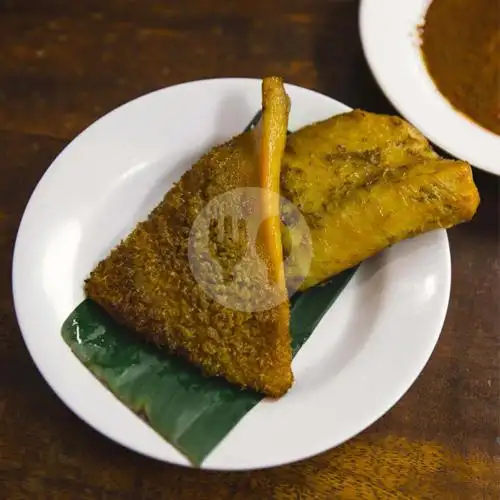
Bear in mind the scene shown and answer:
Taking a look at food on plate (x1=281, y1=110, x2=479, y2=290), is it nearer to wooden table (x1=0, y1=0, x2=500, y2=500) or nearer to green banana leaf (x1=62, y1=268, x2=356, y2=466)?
green banana leaf (x1=62, y1=268, x2=356, y2=466)

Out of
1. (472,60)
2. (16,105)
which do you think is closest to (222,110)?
(16,105)

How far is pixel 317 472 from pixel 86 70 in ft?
3.67

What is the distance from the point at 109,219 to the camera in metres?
1.41

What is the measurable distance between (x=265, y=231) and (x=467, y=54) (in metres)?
0.81

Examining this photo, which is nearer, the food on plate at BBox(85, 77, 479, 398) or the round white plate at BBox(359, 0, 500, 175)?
the food on plate at BBox(85, 77, 479, 398)

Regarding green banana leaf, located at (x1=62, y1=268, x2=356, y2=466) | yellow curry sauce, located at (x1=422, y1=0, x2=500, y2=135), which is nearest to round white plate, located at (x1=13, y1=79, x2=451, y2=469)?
green banana leaf, located at (x1=62, y1=268, x2=356, y2=466)

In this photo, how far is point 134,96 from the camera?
1646 mm

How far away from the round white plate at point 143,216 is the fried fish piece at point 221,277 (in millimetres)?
80

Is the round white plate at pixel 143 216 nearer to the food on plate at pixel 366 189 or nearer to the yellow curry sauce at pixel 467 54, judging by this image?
the food on plate at pixel 366 189

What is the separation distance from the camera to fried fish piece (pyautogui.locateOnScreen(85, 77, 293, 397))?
47.7 inches

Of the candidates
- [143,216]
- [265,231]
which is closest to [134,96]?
[143,216]

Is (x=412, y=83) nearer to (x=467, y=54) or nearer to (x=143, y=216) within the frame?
(x=467, y=54)

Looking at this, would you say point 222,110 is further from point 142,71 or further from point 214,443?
point 214,443

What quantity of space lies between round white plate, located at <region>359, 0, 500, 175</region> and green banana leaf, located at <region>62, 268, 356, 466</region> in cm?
48
